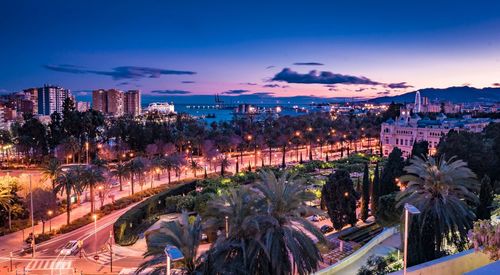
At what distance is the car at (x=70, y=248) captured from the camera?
30.0m

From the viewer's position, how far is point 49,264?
2803cm

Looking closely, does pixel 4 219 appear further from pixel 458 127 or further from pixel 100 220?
pixel 458 127

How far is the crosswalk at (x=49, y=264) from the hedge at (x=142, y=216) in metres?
4.80

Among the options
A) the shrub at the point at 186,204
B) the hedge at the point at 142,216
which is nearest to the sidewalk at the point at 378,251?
the hedge at the point at 142,216

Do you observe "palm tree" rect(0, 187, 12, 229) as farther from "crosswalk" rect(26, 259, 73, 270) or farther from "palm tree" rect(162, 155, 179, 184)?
"palm tree" rect(162, 155, 179, 184)

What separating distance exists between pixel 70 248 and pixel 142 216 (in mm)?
7953

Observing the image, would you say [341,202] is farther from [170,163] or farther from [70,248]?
[170,163]

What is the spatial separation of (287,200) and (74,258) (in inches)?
849

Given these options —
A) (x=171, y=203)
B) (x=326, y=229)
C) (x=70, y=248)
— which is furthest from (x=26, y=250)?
(x=326, y=229)

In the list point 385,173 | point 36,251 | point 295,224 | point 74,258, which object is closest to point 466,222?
point 295,224

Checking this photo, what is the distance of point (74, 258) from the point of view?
2922 cm

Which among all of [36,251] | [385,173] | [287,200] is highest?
[287,200]

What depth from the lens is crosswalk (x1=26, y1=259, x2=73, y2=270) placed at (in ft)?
89.7

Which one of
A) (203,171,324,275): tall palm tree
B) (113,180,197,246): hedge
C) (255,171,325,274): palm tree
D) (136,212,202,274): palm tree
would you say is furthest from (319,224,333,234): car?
(136,212,202,274): palm tree
